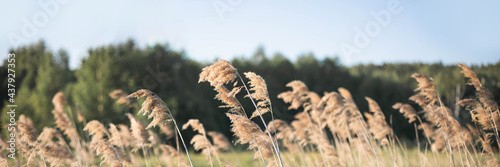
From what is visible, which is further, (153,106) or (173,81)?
(173,81)

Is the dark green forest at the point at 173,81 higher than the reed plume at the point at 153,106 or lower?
higher

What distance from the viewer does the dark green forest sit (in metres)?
19.7

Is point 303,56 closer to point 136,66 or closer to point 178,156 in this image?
point 136,66

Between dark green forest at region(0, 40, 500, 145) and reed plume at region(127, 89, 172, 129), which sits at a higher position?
dark green forest at region(0, 40, 500, 145)

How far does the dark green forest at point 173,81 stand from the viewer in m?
19.7

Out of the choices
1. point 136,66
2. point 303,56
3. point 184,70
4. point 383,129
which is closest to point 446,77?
point 303,56

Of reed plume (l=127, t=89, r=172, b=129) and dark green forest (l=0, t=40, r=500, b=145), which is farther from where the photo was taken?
dark green forest (l=0, t=40, r=500, b=145)

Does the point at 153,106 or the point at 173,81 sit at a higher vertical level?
Answer: the point at 173,81

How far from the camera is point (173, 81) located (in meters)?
22.1

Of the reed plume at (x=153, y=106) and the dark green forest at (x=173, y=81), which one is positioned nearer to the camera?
the reed plume at (x=153, y=106)

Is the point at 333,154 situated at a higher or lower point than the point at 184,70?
lower

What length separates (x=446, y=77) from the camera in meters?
24.7

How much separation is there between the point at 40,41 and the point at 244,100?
65.2 feet

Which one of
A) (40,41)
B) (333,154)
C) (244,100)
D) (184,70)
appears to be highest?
(40,41)
